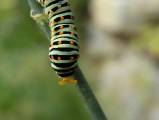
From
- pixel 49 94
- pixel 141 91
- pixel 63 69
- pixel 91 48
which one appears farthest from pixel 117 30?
pixel 63 69

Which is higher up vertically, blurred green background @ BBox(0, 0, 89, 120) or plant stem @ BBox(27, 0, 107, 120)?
plant stem @ BBox(27, 0, 107, 120)

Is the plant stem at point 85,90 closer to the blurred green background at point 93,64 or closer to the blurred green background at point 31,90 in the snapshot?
the blurred green background at point 93,64

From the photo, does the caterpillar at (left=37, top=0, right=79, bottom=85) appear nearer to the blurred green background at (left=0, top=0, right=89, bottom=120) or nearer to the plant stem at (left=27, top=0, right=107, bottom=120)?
the plant stem at (left=27, top=0, right=107, bottom=120)

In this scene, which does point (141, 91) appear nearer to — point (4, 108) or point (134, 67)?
point (134, 67)

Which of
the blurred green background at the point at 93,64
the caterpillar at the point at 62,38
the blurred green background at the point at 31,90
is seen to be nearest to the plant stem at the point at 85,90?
the caterpillar at the point at 62,38

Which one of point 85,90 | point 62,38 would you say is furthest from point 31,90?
point 85,90

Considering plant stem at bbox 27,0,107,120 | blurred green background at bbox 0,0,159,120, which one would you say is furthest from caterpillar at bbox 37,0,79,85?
blurred green background at bbox 0,0,159,120
